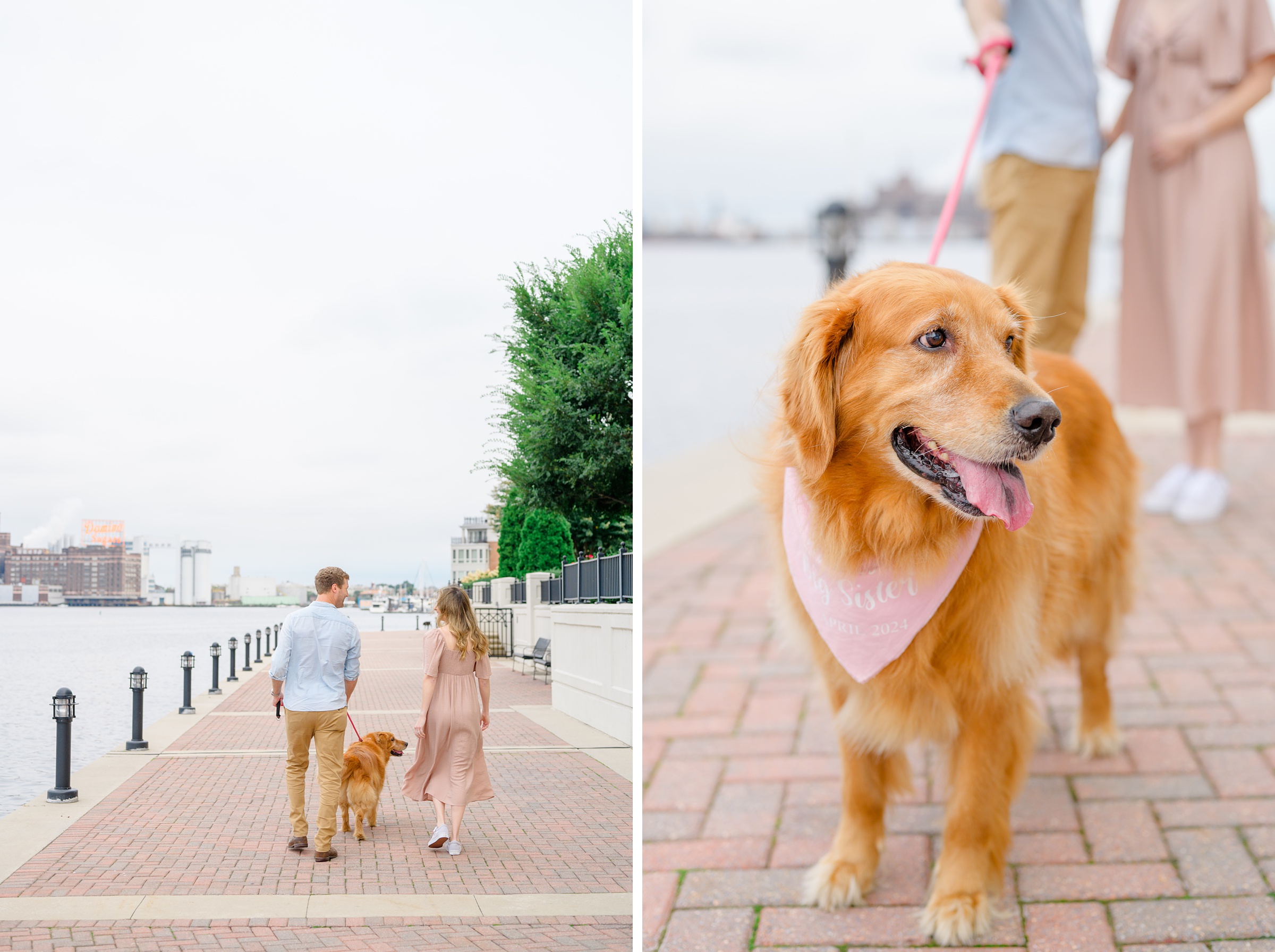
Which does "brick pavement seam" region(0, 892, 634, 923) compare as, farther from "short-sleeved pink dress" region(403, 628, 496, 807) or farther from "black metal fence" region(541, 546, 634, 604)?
"black metal fence" region(541, 546, 634, 604)

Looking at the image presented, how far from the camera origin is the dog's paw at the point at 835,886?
272 centimetres

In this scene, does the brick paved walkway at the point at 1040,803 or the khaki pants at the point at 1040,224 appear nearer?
the brick paved walkway at the point at 1040,803

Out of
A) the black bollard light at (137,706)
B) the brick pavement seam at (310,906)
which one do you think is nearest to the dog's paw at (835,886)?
the brick pavement seam at (310,906)

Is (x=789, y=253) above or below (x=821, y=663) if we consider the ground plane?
above

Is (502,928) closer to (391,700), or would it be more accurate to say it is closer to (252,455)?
(391,700)

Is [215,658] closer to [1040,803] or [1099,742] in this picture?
[1040,803]

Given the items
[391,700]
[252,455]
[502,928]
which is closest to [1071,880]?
[502,928]

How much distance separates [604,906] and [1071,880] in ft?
3.80

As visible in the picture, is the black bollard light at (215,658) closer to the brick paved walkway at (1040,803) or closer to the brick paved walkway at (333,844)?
the brick paved walkway at (333,844)

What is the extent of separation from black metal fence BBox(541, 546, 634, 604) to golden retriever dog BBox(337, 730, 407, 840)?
598 millimetres

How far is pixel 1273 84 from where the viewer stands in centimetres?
577

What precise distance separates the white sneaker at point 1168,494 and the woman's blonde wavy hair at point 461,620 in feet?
17.0

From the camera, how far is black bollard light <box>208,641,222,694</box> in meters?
2.71

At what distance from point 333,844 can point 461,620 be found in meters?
0.62
